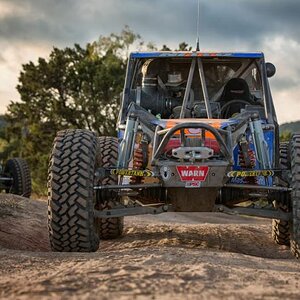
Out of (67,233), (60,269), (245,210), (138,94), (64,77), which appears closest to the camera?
(60,269)

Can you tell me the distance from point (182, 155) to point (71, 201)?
111 centimetres

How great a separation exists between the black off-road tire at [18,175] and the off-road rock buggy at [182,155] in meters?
6.00

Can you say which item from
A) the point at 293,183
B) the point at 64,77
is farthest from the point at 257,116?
the point at 64,77

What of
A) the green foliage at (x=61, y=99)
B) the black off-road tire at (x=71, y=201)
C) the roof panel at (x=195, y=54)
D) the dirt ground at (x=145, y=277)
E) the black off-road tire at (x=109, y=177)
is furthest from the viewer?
the green foliage at (x=61, y=99)

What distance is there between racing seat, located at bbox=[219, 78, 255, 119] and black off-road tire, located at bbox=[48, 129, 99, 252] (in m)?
2.40

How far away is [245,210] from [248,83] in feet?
7.40

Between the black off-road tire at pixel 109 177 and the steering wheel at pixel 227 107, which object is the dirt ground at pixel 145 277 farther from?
the steering wheel at pixel 227 107

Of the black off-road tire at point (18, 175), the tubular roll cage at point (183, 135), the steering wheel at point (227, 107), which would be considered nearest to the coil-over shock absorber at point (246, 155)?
the tubular roll cage at point (183, 135)

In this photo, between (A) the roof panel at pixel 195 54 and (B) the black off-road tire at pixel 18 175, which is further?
(B) the black off-road tire at pixel 18 175

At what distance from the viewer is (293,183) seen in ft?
19.0

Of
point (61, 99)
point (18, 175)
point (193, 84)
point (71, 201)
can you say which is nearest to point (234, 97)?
point (193, 84)

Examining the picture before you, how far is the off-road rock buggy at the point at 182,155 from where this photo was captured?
5.73m

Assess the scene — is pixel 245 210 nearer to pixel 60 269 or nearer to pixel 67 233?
pixel 67 233

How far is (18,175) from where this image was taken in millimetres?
13805
